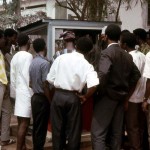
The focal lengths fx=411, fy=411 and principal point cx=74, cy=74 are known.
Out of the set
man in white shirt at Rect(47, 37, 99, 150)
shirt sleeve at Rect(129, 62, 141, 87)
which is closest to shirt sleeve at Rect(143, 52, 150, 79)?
shirt sleeve at Rect(129, 62, 141, 87)

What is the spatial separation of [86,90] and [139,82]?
2.92ft

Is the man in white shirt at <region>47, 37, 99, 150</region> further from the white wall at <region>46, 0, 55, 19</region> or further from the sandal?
the white wall at <region>46, 0, 55, 19</region>

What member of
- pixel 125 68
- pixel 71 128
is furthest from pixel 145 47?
pixel 71 128

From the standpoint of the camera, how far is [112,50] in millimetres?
5270

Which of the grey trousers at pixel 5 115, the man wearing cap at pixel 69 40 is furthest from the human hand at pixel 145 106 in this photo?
the grey trousers at pixel 5 115

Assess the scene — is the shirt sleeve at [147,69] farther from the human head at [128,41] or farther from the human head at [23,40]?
the human head at [23,40]

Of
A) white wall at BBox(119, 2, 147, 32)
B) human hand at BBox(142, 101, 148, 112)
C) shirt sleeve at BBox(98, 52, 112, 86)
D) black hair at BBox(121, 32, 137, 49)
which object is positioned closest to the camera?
shirt sleeve at BBox(98, 52, 112, 86)

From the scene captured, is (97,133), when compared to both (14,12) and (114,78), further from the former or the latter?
(14,12)

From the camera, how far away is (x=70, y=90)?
5.38 meters

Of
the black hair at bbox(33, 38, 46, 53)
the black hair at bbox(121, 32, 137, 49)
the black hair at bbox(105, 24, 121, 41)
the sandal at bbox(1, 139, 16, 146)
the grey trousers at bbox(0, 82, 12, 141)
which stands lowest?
the sandal at bbox(1, 139, 16, 146)

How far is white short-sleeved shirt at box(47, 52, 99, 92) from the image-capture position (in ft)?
17.5

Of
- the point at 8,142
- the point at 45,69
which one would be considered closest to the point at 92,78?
the point at 45,69

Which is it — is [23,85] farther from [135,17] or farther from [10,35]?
[135,17]

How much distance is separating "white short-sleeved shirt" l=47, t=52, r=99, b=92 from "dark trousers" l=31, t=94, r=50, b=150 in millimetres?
650
